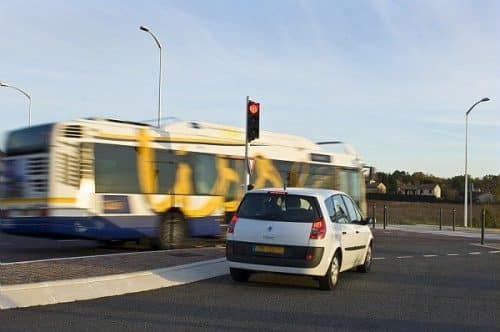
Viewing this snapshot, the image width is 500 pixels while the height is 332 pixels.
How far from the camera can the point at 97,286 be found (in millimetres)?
9875

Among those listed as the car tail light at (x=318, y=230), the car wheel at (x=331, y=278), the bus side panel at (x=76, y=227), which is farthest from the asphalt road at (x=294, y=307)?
the bus side panel at (x=76, y=227)

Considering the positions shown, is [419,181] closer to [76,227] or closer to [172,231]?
[172,231]

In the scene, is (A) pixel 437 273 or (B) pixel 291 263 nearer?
(B) pixel 291 263

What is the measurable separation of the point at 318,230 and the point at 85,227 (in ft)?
21.0

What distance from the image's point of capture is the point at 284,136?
2109 cm

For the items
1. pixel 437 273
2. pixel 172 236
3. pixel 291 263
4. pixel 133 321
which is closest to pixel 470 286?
pixel 437 273

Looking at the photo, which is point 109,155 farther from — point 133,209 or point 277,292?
point 277,292

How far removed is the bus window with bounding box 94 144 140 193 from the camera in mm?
15156

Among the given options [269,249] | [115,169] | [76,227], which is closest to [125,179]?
→ [115,169]

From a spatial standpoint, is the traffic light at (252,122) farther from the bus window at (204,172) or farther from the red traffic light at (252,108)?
the bus window at (204,172)

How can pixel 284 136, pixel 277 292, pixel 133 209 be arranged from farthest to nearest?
pixel 284 136 → pixel 133 209 → pixel 277 292

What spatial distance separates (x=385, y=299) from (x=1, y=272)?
604cm

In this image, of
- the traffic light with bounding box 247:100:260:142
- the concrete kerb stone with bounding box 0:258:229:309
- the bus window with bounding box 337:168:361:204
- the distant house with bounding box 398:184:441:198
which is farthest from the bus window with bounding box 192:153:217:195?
the distant house with bounding box 398:184:441:198

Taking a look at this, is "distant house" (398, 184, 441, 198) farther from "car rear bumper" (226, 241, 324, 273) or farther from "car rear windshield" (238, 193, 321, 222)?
"car rear bumper" (226, 241, 324, 273)
